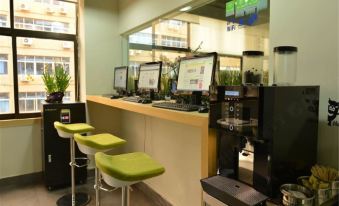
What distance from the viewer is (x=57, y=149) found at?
297 centimetres

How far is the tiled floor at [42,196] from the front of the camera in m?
2.67

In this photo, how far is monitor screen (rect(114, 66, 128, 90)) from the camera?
119 inches

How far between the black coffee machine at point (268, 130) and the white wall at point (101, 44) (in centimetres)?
249

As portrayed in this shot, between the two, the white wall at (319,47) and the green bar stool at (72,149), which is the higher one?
the white wall at (319,47)

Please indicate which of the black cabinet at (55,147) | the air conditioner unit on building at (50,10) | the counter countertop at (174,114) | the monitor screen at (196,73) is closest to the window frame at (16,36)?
the air conditioner unit on building at (50,10)

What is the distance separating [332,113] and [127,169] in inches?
43.2

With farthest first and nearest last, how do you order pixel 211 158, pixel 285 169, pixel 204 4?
pixel 204 4
pixel 211 158
pixel 285 169

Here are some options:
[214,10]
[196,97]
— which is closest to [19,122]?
[196,97]

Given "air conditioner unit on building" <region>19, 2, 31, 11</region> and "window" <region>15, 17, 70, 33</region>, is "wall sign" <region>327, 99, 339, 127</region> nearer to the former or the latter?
"window" <region>15, 17, 70, 33</region>

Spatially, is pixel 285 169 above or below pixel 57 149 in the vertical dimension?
above

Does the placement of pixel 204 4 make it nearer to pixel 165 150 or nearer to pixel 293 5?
pixel 293 5

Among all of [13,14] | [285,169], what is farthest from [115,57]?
[285,169]

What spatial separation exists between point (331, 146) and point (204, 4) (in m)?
1.45

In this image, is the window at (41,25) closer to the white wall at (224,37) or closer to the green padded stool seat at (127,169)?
the white wall at (224,37)
